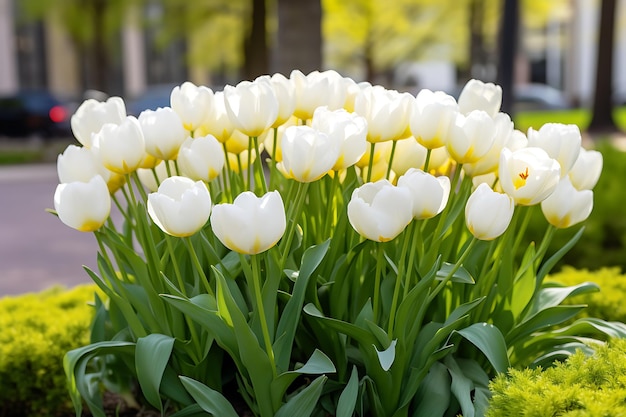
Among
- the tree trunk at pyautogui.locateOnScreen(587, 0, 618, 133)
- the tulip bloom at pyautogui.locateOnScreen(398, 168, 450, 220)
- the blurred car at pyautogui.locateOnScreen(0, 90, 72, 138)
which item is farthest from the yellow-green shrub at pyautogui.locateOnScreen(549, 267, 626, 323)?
the blurred car at pyautogui.locateOnScreen(0, 90, 72, 138)

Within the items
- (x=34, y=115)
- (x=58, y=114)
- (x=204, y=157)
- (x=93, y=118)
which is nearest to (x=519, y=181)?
(x=204, y=157)

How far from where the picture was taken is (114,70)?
3750 cm

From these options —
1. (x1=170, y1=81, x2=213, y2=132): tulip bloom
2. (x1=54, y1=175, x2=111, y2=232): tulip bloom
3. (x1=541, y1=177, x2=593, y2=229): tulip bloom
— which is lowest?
(x1=541, y1=177, x2=593, y2=229): tulip bloom

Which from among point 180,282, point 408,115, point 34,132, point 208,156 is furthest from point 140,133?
point 34,132

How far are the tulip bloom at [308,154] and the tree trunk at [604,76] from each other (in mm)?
18223

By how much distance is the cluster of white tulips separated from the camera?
6.55 feet

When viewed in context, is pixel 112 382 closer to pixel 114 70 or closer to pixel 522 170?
pixel 522 170

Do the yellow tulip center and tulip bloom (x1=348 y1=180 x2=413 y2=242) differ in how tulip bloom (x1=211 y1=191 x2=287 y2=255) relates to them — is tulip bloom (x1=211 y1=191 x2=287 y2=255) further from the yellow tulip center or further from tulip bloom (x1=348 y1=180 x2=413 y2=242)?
the yellow tulip center

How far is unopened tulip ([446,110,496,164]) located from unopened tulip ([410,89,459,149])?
0.09 ft

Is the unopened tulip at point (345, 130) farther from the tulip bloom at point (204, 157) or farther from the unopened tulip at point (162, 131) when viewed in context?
the unopened tulip at point (162, 131)

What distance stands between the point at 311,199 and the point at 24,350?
→ 4.02 ft

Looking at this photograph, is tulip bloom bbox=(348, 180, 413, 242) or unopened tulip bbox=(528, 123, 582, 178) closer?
tulip bloom bbox=(348, 180, 413, 242)

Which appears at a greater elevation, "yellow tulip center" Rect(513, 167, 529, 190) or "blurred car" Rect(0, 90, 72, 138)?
"yellow tulip center" Rect(513, 167, 529, 190)

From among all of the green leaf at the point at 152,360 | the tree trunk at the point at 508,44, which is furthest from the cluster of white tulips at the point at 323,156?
the tree trunk at the point at 508,44
